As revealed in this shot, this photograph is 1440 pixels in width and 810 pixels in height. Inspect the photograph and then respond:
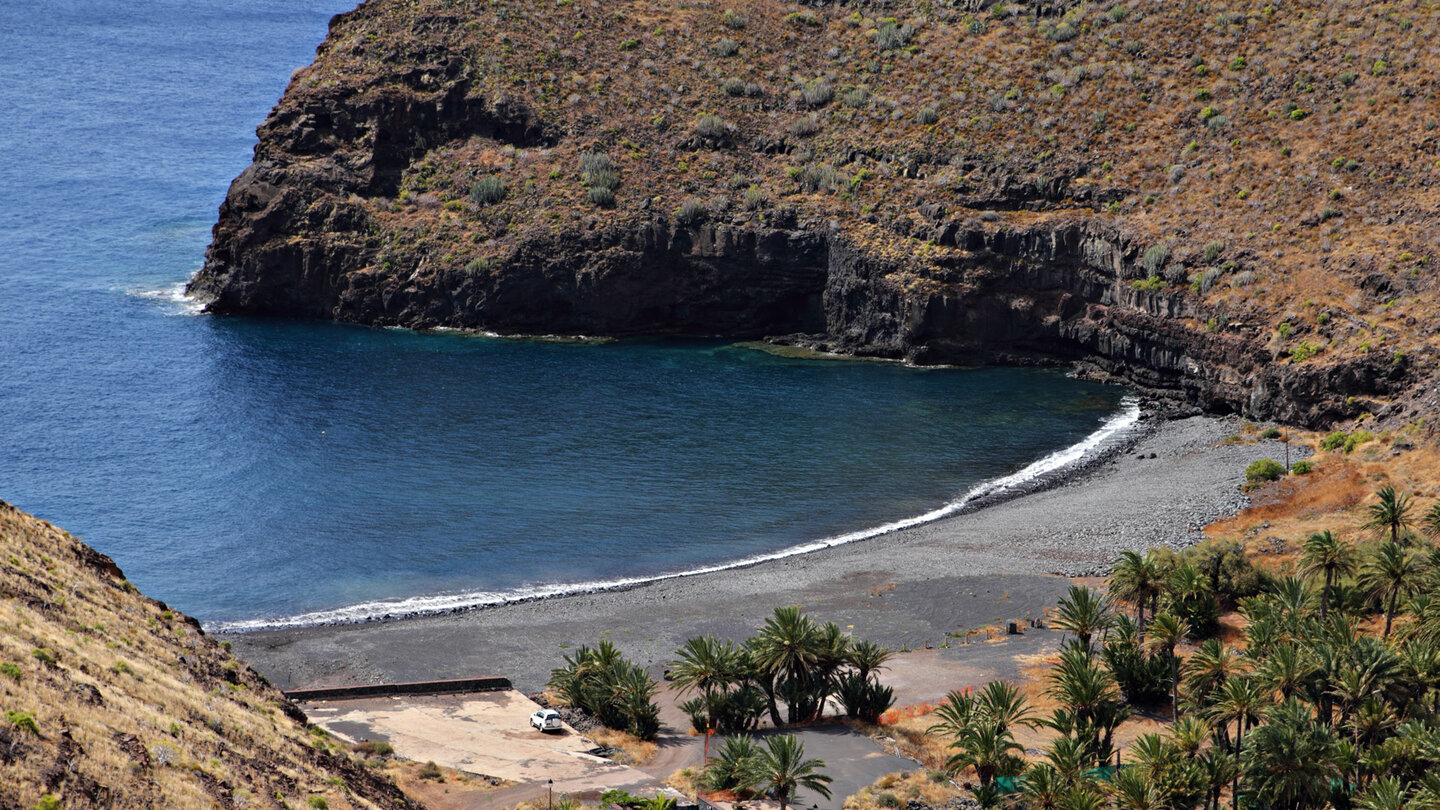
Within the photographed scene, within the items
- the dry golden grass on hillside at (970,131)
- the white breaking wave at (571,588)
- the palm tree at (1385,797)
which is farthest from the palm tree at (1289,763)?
the dry golden grass on hillside at (970,131)

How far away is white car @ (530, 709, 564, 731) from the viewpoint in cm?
4972

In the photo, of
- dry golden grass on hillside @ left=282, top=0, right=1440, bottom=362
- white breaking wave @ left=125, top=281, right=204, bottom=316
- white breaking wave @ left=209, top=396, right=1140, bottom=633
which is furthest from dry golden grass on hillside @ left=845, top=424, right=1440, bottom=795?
white breaking wave @ left=125, top=281, right=204, bottom=316

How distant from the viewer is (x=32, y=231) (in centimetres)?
13762

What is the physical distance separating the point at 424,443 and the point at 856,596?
36353mm

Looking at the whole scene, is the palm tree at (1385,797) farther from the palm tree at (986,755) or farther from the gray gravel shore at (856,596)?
the gray gravel shore at (856,596)

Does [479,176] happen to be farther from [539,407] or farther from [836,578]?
[836,578]

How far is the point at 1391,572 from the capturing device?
162 ft

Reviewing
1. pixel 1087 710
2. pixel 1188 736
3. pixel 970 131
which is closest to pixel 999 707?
pixel 1087 710

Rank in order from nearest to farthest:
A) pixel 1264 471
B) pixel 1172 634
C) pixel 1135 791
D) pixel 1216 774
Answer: pixel 1135 791 < pixel 1216 774 < pixel 1172 634 < pixel 1264 471

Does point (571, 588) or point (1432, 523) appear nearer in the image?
point (1432, 523)

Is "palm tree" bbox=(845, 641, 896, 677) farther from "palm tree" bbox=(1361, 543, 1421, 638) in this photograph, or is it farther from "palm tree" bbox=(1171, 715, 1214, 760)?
"palm tree" bbox=(1361, 543, 1421, 638)

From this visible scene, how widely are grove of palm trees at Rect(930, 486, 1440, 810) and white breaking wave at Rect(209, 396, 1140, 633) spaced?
2071cm

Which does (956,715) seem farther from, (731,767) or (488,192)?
(488,192)

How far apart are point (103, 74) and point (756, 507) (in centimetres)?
14857
